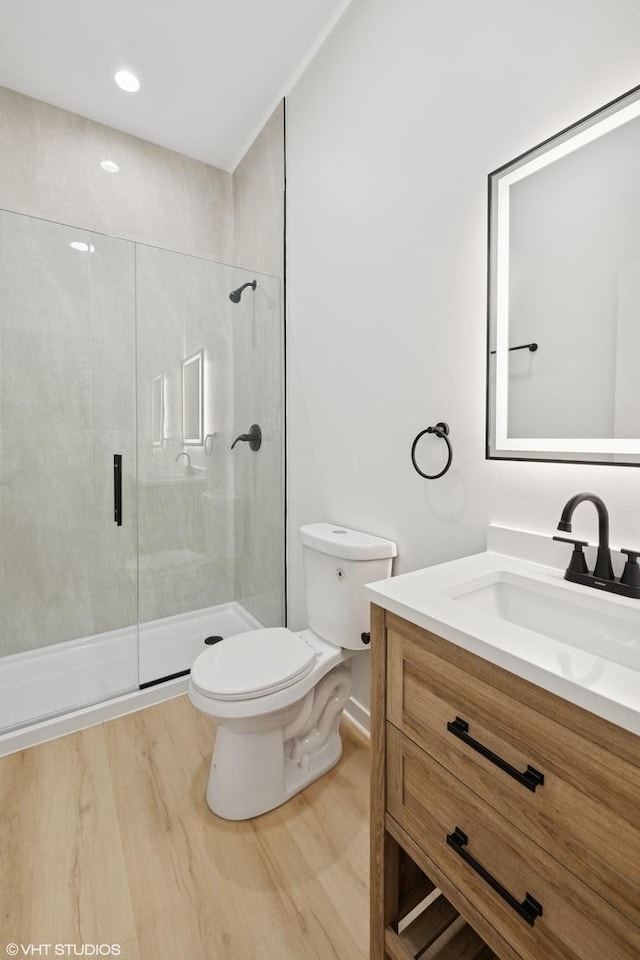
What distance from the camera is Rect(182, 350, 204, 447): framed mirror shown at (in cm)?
246

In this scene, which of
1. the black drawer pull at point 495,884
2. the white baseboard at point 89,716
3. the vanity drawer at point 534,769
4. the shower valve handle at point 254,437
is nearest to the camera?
the vanity drawer at point 534,769

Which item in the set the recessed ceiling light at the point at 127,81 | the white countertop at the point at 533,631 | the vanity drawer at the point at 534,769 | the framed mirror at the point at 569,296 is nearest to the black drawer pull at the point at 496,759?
the vanity drawer at the point at 534,769

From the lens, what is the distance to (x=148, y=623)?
8.04ft

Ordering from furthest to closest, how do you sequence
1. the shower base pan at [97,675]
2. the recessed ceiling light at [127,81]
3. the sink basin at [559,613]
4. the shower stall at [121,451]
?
the shower stall at [121,451] → the recessed ceiling light at [127,81] → the shower base pan at [97,675] → the sink basin at [559,613]

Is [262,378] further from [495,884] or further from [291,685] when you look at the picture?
[495,884]

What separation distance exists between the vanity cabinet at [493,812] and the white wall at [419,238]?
493 mm

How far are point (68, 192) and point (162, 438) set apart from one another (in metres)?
1.35

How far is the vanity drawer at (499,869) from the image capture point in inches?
22.9

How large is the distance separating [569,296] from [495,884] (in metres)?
1.17

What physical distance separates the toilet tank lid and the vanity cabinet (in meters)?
0.55

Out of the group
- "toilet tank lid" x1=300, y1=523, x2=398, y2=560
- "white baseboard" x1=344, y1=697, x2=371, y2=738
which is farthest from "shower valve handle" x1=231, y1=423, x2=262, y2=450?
"white baseboard" x1=344, y1=697, x2=371, y2=738

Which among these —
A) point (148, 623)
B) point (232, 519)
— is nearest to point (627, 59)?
point (232, 519)

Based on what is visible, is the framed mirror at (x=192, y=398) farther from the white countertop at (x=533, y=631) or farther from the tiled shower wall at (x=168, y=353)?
the white countertop at (x=533, y=631)

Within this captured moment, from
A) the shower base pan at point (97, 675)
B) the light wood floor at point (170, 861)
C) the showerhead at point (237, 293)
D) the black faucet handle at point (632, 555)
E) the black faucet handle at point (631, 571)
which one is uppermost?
the showerhead at point (237, 293)
